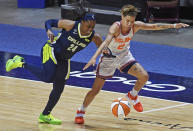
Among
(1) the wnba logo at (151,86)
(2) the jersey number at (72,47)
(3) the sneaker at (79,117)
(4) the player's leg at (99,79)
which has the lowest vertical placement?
(1) the wnba logo at (151,86)

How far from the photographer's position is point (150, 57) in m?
12.8

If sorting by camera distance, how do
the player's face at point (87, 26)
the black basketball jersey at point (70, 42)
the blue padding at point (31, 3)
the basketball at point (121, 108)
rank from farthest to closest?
the blue padding at point (31, 3) → the basketball at point (121, 108) → the black basketball jersey at point (70, 42) → the player's face at point (87, 26)

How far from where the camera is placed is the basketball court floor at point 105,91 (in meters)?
7.82

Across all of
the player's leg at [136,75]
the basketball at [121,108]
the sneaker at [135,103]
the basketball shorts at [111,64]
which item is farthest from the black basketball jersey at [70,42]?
the sneaker at [135,103]

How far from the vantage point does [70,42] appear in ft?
24.1

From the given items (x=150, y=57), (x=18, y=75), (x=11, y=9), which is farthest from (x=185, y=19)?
(x=18, y=75)

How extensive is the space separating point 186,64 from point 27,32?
5284 millimetres

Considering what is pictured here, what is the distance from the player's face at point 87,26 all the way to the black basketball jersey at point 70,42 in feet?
0.24

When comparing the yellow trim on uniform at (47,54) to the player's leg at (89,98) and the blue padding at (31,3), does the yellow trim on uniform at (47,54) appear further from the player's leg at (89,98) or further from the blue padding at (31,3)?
the blue padding at (31,3)

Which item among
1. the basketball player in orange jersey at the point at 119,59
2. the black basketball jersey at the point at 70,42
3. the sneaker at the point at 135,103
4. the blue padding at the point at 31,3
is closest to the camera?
the black basketball jersey at the point at 70,42

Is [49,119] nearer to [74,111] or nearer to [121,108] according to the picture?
[74,111]

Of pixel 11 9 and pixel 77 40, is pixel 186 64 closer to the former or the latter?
pixel 77 40

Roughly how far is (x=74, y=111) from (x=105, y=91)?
150cm

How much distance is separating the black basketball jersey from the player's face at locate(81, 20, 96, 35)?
74mm
